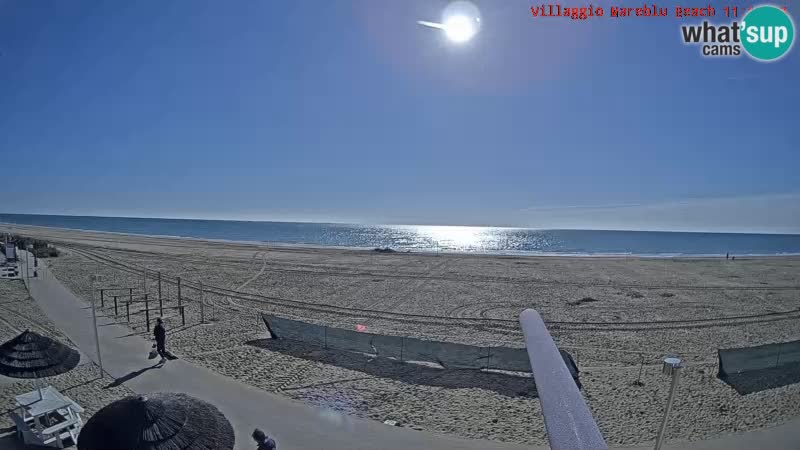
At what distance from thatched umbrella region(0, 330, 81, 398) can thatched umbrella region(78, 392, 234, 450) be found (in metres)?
3.28

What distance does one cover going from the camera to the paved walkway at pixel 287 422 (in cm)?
679

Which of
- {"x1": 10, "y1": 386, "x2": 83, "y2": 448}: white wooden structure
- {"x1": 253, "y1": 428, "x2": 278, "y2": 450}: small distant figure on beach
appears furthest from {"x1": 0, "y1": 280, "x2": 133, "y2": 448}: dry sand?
{"x1": 253, "y1": 428, "x2": 278, "y2": 450}: small distant figure on beach

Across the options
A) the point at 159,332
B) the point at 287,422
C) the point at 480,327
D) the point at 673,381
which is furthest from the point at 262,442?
the point at 480,327

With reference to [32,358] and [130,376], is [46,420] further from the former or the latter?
[130,376]

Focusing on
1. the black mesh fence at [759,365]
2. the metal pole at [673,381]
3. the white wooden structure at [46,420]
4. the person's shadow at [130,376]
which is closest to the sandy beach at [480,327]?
the black mesh fence at [759,365]

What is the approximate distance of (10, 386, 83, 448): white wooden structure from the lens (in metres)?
6.32

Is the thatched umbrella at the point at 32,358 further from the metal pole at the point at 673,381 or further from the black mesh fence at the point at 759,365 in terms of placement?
the black mesh fence at the point at 759,365

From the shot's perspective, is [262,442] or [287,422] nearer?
[262,442]

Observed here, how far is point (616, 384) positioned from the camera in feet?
33.0

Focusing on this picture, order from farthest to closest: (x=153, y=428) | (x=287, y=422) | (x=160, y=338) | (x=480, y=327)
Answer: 1. (x=480, y=327)
2. (x=160, y=338)
3. (x=287, y=422)
4. (x=153, y=428)

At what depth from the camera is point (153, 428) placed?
4176 millimetres

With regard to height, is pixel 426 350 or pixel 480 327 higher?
pixel 426 350

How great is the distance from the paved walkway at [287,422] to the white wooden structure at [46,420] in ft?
5.69

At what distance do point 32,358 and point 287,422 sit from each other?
458cm
